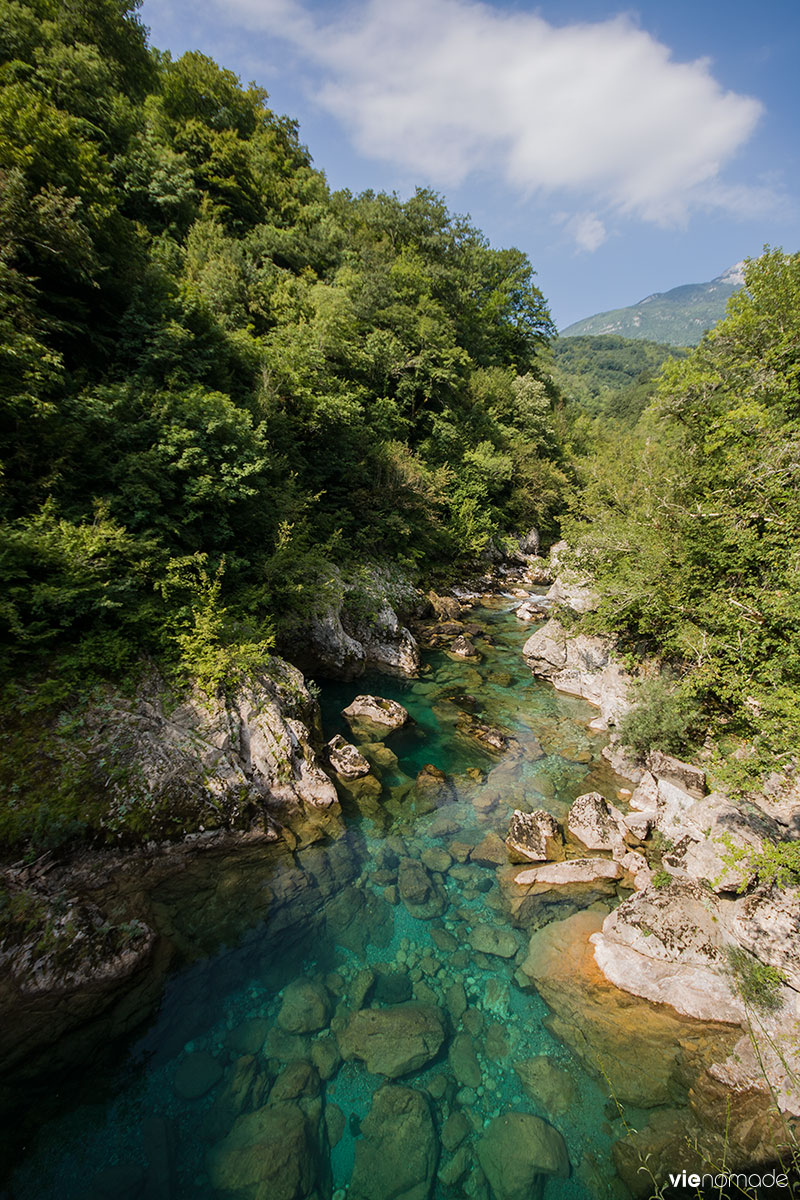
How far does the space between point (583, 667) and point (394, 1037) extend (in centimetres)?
1306

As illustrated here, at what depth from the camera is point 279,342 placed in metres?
18.5

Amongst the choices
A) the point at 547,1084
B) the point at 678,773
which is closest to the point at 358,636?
the point at 678,773

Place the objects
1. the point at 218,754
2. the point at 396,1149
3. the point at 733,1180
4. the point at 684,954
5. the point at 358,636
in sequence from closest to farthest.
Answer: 1. the point at 733,1180
2. the point at 396,1149
3. the point at 684,954
4. the point at 218,754
5. the point at 358,636

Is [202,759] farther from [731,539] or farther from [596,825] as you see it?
[731,539]

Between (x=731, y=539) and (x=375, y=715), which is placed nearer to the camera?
(x=731, y=539)

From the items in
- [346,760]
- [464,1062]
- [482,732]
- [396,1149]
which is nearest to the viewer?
[396,1149]

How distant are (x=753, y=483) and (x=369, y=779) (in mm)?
11097

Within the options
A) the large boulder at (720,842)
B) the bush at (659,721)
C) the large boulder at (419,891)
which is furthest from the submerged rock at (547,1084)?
the bush at (659,721)

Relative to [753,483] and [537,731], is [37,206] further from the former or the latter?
[537,731]

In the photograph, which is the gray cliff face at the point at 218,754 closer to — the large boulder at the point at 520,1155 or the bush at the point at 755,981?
the large boulder at the point at 520,1155

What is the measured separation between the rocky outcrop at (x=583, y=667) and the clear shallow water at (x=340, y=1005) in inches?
141

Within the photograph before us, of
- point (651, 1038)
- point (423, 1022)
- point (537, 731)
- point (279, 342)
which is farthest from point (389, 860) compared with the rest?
point (279, 342)

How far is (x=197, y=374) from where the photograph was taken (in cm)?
1273

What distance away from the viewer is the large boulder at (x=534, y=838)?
9102 millimetres
